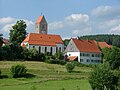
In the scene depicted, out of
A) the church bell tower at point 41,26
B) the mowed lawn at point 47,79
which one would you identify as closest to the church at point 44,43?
the church bell tower at point 41,26

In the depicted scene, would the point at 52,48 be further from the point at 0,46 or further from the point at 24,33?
the point at 0,46

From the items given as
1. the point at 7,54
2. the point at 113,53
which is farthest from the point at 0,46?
the point at 113,53

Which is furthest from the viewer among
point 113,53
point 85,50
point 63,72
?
point 85,50

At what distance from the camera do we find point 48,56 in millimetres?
79812

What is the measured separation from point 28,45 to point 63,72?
1357 inches

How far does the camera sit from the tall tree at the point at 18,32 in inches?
3656

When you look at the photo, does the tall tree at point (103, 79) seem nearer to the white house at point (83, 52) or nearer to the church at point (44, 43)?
the white house at point (83, 52)

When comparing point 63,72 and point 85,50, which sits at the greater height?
point 85,50

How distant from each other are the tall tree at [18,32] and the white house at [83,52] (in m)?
12.6

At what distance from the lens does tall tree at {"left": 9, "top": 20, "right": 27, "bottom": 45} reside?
92863 mm

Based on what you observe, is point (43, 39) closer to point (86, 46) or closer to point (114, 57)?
point (86, 46)

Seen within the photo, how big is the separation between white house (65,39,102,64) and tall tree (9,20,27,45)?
12.6m

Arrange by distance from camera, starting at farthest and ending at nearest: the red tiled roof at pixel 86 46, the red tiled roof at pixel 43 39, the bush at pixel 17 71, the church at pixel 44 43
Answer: the red tiled roof at pixel 43 39
the church at pixel 44 43
the red tiled roof at pixel 86 46
the bush at pixel 17 71

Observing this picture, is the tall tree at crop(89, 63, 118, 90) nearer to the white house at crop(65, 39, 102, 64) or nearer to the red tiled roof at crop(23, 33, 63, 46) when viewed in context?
the white house at crop(65, 39, 102, 64)
